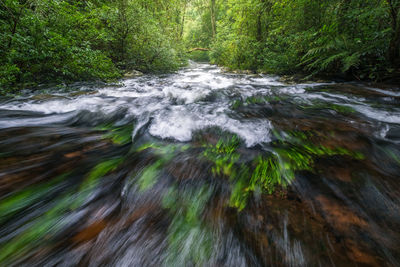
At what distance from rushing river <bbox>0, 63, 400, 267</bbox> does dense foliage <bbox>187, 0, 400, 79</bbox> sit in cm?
223

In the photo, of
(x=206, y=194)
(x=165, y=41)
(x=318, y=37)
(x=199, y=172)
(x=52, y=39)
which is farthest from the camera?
(x=165, y=41)

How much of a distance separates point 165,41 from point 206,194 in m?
9.86

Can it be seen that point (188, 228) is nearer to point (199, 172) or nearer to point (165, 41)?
point (199, 172)

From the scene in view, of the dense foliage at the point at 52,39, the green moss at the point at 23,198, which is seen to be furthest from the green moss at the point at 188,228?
the dense foliage at the point at 52,39

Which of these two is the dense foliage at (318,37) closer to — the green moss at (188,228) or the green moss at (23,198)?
the green moss at (188,228)

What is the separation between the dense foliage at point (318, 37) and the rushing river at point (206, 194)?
2228mm

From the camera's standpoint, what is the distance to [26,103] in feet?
11.3

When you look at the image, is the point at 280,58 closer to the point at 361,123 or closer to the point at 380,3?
the point at 380,3

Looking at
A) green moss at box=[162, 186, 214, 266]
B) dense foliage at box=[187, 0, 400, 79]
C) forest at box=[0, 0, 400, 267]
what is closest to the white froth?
forest at box=[0, 0, 400, 267]

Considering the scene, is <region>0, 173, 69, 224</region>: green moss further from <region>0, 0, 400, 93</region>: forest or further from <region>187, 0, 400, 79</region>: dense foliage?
<region>187, 0, 400, 79</region>: dense foliage

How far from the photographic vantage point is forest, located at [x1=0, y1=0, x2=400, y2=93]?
3473 millimetres

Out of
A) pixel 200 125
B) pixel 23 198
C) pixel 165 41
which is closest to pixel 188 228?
pixel 23 198

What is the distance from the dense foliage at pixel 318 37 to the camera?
146 inches

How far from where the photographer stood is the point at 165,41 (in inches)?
357
